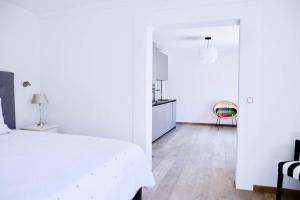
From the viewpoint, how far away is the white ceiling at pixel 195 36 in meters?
4.30

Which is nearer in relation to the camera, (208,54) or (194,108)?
(208,54)

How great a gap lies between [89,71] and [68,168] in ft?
6.50

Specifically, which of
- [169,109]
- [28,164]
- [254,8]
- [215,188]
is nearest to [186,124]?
[169,109]

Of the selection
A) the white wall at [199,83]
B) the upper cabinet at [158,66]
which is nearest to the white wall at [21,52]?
the upper cabinet at [158,66]

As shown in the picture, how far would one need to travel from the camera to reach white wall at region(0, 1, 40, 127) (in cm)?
307

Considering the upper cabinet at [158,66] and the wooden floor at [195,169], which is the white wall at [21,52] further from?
the upper cabinet at [158,66]

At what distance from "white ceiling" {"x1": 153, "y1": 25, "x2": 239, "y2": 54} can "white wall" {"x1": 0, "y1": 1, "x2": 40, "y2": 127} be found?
214 centimetres

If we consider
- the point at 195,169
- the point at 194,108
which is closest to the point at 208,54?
the point at 195,169

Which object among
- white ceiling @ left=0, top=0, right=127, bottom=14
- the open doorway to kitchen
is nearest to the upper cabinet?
the open doorway to kitchen

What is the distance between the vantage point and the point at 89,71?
3295mm

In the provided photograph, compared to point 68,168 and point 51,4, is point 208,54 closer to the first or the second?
point 51,4

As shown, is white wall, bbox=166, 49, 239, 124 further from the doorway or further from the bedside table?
the bedside table

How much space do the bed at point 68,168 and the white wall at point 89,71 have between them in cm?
82

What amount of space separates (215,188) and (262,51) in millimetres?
1770
